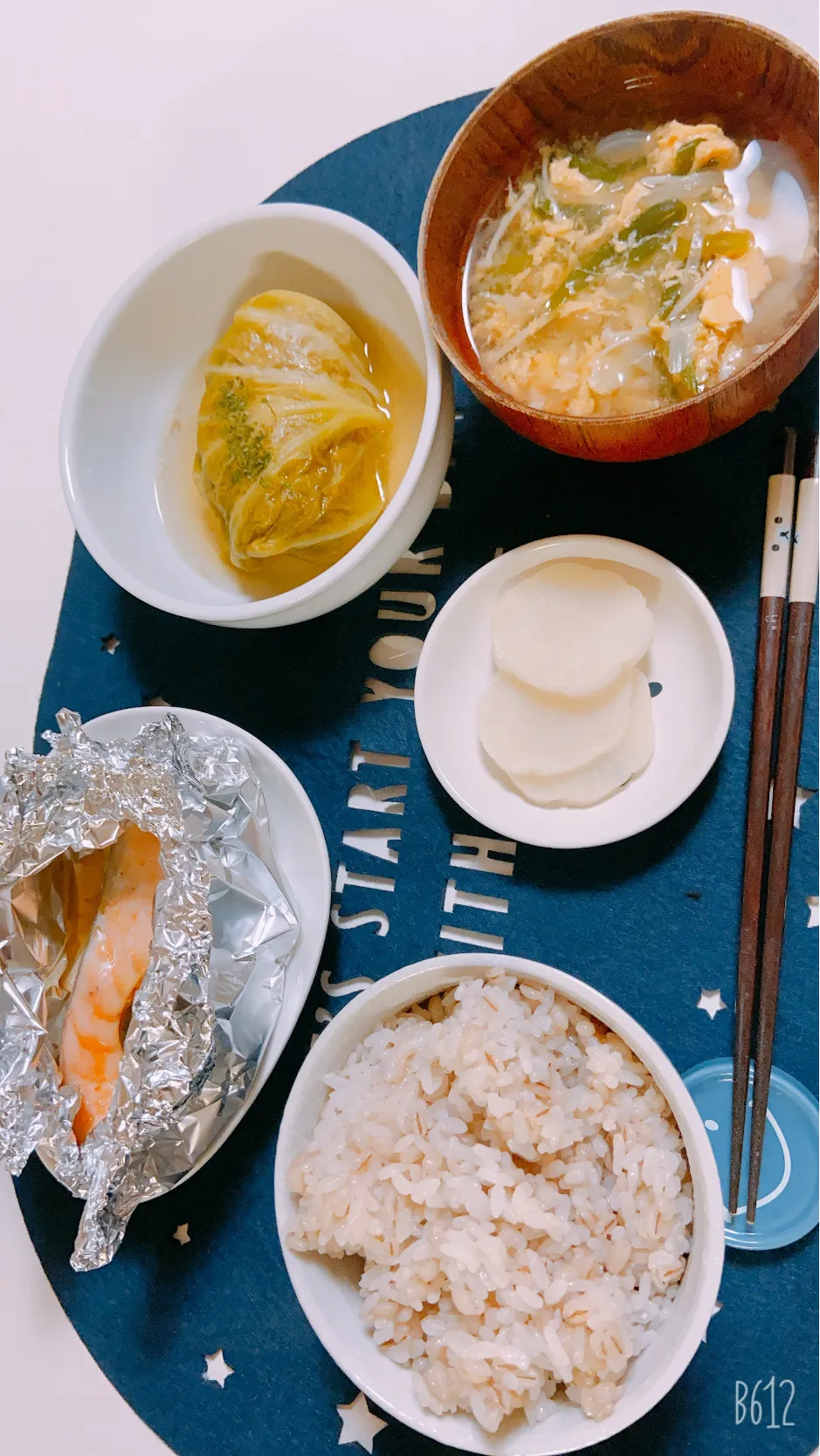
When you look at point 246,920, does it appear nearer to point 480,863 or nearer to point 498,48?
point 480,863

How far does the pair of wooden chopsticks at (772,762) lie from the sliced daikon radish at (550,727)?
21 cm

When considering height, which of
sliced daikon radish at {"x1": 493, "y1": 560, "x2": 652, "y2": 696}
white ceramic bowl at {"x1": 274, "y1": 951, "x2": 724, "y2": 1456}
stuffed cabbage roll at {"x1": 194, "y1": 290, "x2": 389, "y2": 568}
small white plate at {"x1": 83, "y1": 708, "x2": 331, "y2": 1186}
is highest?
stuffed cabbage roll at {"x1": 194, "y1": 290, "x2": 389, "y2": 568}

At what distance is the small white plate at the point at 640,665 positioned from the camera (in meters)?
1.60

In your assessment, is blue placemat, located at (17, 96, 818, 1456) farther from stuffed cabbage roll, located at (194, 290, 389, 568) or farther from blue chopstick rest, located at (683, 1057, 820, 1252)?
stuffed cabbage roll, located at (194, 290, 389, 568)

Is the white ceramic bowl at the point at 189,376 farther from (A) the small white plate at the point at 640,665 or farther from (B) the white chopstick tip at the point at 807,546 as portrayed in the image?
(B) the white chopstick tip at the point at 807,546

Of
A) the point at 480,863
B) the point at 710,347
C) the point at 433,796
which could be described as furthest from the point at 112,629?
the point at 710,347

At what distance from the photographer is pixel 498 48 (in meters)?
1.93

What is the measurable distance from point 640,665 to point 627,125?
0.86 meters

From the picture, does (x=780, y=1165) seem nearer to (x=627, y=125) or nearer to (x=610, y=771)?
(x=610, y=771)

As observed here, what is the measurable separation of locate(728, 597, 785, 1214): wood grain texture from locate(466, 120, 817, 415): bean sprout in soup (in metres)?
0.40

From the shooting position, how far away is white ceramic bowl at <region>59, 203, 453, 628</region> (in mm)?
1653

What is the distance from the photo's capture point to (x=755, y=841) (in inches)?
61.6

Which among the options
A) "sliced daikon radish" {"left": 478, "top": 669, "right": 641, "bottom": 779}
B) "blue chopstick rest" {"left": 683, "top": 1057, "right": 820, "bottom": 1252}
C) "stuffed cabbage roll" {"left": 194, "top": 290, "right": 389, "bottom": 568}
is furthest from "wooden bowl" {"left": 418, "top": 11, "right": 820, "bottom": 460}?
"blue chopstick rest" {"left": 683, "top": 1057, "right": 820, "bottom": 1252}

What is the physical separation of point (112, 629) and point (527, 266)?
3.36ft
